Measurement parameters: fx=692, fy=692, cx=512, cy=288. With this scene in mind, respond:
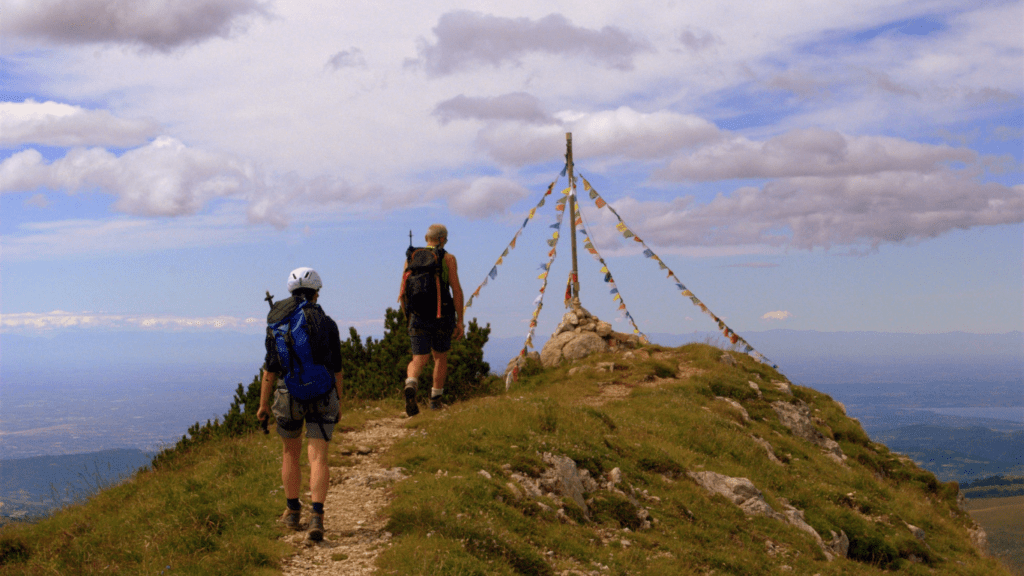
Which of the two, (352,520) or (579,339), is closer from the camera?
(352,520)

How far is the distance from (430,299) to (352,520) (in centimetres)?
499

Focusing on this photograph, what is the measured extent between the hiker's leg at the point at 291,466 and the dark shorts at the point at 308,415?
149 millimetres

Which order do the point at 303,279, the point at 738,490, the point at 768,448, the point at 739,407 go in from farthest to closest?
the point at 739,407 → the point at 768,448 → the point at 738,490 → the point at 303,279

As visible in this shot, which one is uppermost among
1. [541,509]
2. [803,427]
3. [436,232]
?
[436,232]

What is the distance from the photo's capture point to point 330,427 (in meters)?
7.71

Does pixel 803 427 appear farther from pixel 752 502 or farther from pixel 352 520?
pixel 352 520

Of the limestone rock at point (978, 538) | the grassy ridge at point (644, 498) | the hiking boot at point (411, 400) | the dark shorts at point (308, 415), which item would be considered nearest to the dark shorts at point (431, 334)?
the hiking boot at point (411, 400)

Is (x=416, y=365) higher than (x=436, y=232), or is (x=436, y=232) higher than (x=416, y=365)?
(x=436, y=232)

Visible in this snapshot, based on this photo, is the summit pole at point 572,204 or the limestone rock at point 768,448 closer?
the limestone rock at point 768,448

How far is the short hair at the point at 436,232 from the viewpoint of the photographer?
41.3 ft

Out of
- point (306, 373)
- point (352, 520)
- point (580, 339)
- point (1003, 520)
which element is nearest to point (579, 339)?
point (580, 339)

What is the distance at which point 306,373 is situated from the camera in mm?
7469

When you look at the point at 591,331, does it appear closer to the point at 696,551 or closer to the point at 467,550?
the point at 696,551

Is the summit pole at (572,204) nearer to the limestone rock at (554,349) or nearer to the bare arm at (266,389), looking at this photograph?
the limestone rock at (554,349)
